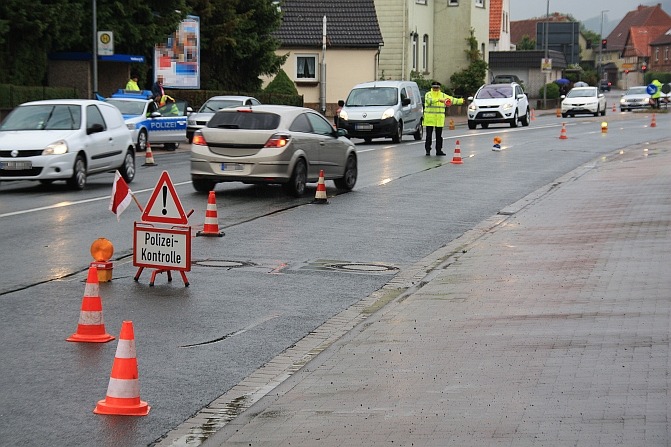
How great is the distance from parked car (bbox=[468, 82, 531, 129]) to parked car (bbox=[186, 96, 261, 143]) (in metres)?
12.7

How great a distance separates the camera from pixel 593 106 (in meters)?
62.2

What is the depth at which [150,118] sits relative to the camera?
34.9m

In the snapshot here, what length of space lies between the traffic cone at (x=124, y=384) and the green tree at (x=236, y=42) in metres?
44.2

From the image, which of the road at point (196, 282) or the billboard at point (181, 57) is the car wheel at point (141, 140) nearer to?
the road at point (196, 282)

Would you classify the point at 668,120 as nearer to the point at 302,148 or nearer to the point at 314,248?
the point at 302,148

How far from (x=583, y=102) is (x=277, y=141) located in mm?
44484

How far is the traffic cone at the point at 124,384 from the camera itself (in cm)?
711

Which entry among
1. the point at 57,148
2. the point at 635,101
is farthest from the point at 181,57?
the point at 635,101

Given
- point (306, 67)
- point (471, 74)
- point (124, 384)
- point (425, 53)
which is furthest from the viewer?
point (471, 74)

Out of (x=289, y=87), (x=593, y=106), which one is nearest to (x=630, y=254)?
(x=289, y=87)

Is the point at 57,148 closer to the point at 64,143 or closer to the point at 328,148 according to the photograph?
the point at 64,143

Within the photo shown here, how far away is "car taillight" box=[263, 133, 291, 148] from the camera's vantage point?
65.0 feet

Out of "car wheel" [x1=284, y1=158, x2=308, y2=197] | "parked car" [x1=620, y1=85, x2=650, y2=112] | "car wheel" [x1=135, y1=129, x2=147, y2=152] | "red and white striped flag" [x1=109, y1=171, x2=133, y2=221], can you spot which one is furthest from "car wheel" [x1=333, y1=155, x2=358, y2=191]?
"parked car" [x1=620, y1=85, x2=650, y2=112]

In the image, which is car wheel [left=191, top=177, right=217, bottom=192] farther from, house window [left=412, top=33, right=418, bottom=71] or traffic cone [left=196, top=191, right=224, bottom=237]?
house window [left=412, top=33, right=418, bottom=71]
